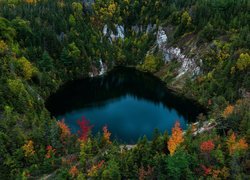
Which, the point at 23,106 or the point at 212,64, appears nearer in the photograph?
the point at 23,106

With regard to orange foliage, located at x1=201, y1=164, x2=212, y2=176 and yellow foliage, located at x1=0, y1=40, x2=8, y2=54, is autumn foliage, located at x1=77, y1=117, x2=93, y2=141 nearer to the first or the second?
orange foliage, located at x1=201, y1=164, x2=212, y2=176

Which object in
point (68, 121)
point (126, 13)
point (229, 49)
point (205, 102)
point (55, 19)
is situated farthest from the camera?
point (126, 13)

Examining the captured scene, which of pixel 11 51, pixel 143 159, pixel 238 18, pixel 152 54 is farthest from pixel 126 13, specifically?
pixel 143 159

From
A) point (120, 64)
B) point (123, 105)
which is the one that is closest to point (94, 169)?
point (123, 105)

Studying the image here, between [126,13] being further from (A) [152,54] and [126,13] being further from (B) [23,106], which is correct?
(B) [23,106]

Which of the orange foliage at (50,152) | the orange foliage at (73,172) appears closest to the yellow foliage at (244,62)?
the orange foliage at (50,152)
